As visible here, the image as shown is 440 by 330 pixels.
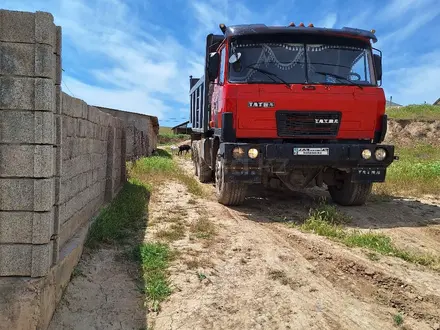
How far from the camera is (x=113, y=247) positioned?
4.48 m

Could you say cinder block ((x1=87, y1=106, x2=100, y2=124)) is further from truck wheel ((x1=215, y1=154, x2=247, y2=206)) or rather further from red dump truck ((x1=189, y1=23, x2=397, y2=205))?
truck wheel ((x1=215, y1=154, x2=247, y2=206))

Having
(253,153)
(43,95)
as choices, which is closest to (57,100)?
(43,95)

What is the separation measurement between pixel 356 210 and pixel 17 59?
5.94 m

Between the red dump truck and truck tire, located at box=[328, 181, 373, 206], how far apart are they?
0.53 metres

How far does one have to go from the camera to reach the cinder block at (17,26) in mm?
2633

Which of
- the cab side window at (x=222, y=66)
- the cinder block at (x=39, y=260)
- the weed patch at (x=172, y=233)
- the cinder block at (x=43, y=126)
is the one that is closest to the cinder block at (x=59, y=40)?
the cinder block at (x=43, y=126)

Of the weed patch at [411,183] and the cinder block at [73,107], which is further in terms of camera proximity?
the weed patch at [411,183]

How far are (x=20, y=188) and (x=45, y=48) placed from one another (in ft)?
3.21

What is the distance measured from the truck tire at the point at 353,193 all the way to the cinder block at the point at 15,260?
5719 millimetres

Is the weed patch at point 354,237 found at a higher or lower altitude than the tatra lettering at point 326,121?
lower

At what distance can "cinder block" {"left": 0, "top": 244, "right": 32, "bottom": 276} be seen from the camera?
2.72m

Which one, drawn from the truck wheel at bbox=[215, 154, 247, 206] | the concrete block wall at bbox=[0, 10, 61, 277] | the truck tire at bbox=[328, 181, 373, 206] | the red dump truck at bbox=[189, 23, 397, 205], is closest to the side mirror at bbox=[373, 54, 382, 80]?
the red dump truck at bbox=[189, 23, 397, 205]

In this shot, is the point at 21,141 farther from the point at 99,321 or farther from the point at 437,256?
the point at 437,256

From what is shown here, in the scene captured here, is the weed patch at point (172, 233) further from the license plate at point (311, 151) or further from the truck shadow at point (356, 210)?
the license plate at point (311, 151)
